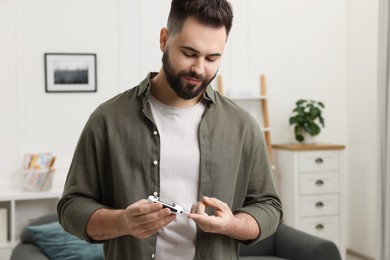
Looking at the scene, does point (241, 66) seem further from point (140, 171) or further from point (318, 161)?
point (140, 171)

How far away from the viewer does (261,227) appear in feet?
4.48

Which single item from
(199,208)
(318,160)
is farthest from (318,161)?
(199,208)

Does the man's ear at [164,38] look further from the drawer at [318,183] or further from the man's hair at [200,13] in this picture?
the drawer at [318,183]

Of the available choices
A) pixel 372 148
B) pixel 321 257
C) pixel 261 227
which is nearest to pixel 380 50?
pixel 372 148

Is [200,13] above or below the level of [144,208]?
above

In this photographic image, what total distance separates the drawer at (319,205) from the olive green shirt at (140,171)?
331 centimetres

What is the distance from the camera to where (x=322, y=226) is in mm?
4750

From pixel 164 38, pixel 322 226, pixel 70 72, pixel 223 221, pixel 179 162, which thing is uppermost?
pixel 70 72

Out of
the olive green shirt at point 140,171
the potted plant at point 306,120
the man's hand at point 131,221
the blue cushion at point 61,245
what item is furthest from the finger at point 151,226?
the potted plant at point 306,120

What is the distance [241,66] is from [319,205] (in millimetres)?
1361

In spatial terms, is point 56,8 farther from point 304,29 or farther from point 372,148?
point 372,148

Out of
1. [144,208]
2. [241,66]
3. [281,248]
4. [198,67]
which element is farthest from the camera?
[241,66]

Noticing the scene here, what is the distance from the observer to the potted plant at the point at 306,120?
478 cm

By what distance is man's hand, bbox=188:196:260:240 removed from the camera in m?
1.22
